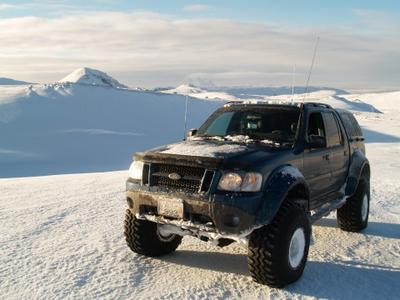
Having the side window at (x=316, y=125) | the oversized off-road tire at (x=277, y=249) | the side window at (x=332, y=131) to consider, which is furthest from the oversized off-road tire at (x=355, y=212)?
the oversized off-road tire at (x=277, y=249)

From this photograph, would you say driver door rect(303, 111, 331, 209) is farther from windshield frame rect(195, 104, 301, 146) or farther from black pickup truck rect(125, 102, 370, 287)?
windshield frame rect(195, 104, 301, 146)

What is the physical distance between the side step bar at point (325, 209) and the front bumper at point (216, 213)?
134cm

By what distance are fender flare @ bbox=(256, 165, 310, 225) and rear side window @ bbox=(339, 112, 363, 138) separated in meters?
2.35

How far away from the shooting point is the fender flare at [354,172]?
22.4 ft

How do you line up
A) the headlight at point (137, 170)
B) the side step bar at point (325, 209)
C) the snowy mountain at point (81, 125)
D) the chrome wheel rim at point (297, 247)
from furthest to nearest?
the snowy mountain at point (81, 125) < the side step bar at point (325, 209) < the headlight at point (137, 170) < the chrome wheel rim at point (297, 247)

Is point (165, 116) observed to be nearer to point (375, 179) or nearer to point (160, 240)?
point (375, 179)

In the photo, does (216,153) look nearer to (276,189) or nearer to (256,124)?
(276,189)

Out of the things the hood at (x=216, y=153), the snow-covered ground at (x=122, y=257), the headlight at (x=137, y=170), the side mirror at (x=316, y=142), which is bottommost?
the snow-covered ground at (x=122, y=257)

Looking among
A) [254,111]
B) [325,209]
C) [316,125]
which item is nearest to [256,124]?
[254,111]

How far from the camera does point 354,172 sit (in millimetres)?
6973

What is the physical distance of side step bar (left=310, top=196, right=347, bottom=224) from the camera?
5.72 m

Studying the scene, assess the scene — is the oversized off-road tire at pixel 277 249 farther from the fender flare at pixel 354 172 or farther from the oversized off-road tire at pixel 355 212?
the oversized off-road tire at pixel 355 212

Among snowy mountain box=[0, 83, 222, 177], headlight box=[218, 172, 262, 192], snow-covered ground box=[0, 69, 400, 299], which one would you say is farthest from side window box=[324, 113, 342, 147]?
snowy mountain box=[0, 83, 222, 177]

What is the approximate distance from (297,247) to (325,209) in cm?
115
